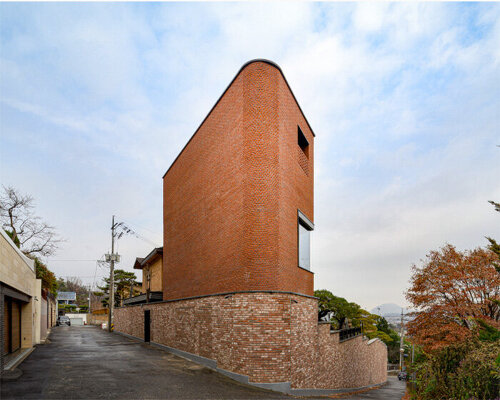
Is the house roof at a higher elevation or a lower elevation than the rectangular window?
lower

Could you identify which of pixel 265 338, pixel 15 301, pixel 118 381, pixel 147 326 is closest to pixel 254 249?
pixel 265 338

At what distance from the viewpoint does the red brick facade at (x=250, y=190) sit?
49.0ft

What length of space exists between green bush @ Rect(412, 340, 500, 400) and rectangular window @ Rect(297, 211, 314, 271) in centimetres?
785

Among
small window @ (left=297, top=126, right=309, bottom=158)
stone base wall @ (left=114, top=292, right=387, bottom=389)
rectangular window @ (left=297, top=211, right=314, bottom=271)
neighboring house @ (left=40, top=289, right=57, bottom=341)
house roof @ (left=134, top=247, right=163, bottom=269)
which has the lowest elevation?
neighboring house @ (left=40, top=289, right=57, bottom=341)

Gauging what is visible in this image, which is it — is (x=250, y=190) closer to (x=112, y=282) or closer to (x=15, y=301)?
(x=15, y=301)

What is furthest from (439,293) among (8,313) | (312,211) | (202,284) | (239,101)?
(8,313)

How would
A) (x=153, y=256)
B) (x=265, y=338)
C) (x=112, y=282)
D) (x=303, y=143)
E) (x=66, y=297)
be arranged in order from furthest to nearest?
1. (x=66, y=297)
2. (x=112, y=282)
3. (x=153, y=256)
4. (x=303, y=143)
5. (x=265, y=338)

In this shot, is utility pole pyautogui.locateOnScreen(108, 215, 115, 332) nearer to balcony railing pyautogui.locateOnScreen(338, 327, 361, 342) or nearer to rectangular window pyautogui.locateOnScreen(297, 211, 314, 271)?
balcony railing pyautogui.locateOnScreen(338, 327, 361, 342)

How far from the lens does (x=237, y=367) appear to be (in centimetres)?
1401

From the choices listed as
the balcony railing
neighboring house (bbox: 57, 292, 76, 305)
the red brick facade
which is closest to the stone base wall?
the balcony railing

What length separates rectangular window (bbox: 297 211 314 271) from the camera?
1864 centimetres

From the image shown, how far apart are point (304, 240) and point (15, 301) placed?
565 inches

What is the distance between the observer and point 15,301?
62.1 ft

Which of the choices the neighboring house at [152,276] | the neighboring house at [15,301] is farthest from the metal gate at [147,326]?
the neighboring house at [15,301]
